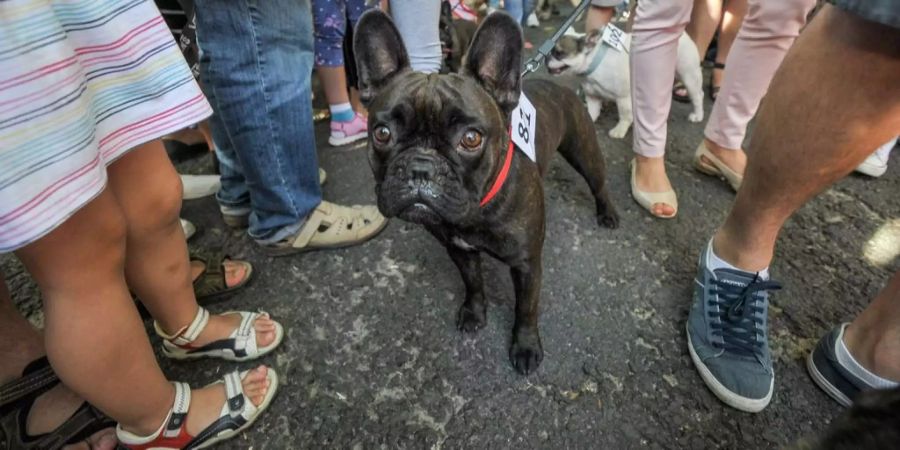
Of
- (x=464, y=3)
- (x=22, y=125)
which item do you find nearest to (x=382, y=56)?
(x=22, y=125)

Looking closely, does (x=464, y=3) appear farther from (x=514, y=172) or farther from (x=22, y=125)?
(x=22, y=125)

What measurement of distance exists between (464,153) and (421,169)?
16 centimetres

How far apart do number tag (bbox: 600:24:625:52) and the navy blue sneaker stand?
7.96 feet

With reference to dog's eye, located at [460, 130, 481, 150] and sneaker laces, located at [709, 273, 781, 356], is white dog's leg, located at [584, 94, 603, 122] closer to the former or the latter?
sneaker laces, located at [709, 273, 781, 356]

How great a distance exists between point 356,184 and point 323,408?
1623 mm

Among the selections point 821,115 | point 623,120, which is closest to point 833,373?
point 821,115

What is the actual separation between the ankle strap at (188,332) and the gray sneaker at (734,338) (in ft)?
5.91

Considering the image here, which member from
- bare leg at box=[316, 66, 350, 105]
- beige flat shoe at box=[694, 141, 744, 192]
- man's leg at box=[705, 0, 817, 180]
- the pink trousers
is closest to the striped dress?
the pink trousers

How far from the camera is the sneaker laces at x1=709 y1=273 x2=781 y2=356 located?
161 cm

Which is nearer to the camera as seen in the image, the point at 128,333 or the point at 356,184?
the point at 128,333

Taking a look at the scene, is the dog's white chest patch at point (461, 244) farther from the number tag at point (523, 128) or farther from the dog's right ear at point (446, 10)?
the dog's right ear at point (446, 10)

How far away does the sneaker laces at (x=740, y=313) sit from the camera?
1607mm

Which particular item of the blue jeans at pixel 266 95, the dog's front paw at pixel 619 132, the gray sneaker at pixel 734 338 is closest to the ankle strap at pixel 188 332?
the blue jeans at pixel 266 95

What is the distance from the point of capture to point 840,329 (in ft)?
5.13
